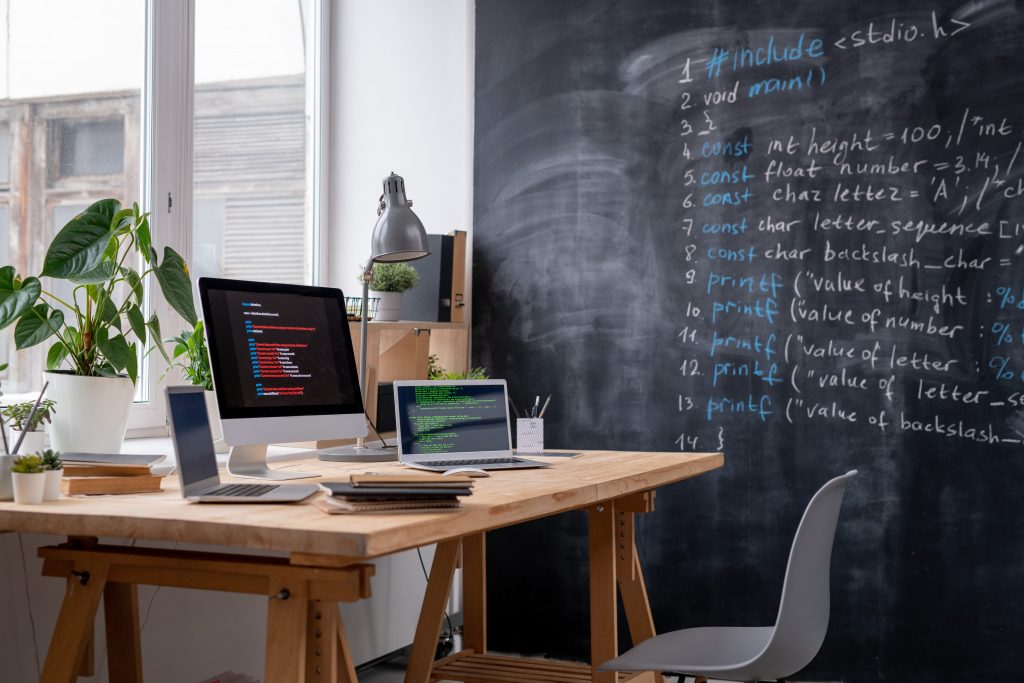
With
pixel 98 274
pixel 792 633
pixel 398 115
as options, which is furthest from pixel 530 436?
pixel 398 115

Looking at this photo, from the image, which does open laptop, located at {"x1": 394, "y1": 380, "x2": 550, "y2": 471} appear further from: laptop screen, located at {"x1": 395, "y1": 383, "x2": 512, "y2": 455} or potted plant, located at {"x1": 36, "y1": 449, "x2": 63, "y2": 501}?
potted plant, located at {"x1": 36, "y1": 449, "x2": 63, "y2": 501}

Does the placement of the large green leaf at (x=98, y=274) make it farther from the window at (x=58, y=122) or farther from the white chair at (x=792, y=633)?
the white chair at (x=792, y=633)

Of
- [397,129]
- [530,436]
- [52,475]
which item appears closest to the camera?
[52,475]

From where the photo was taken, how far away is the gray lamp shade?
2.82m

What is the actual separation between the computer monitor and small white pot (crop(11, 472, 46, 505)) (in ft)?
1.31

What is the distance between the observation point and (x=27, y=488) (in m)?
1.89

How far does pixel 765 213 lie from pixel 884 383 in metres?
0.67

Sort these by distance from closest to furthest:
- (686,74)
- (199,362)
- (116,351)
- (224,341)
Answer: (224,341), (116,351), (199,362), (686,74)

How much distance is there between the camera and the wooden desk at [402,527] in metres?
1.66

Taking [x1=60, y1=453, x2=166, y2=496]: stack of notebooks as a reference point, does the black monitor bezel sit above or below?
above

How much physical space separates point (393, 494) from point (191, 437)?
1.45 ft

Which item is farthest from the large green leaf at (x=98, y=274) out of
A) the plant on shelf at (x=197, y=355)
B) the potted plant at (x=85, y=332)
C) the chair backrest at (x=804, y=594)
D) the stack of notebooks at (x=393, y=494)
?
the chair backrest at (x=804, y=594)

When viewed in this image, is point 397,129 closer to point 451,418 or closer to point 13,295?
point 451,418

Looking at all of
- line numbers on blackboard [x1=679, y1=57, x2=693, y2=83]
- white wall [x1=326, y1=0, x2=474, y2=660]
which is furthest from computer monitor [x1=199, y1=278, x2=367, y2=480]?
line numbers on blackboard [x1=679, y1=57, x2=693, y2=83]
